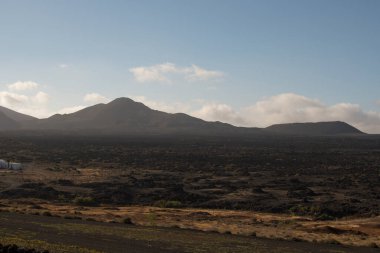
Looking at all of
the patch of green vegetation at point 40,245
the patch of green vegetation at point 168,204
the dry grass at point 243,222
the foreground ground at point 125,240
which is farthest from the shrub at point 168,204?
the patch of green vegetation at point 40,245

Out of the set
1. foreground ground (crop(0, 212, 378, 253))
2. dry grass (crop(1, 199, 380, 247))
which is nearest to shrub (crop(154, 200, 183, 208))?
dry grass (crop(1, 199, 380, 247))

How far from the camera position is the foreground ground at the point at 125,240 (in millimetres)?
18750

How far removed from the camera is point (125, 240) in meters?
20.5

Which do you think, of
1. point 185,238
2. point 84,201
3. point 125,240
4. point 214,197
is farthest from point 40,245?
point 214,197

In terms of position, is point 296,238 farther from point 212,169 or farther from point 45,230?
point 212,169

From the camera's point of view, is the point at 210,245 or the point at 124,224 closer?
the point at 210,245

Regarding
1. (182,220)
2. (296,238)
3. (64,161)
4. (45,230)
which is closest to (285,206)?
(182,220)

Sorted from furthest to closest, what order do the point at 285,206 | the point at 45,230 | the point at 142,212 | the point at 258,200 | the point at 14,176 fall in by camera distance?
the point at 14,176, the point at 258,200, the point at 285,206, the point at 142,212, the point at 45,230

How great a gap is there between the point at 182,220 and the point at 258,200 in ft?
38.9

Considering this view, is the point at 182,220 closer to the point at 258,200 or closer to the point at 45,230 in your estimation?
the point at 45,230

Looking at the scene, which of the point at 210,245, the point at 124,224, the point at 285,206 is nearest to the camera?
the point at 210,245

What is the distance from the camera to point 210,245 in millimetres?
20219

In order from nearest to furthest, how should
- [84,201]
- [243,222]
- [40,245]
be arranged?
[40,245] → [243,222] → [84,201]

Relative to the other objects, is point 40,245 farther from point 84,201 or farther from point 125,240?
point 84,201
